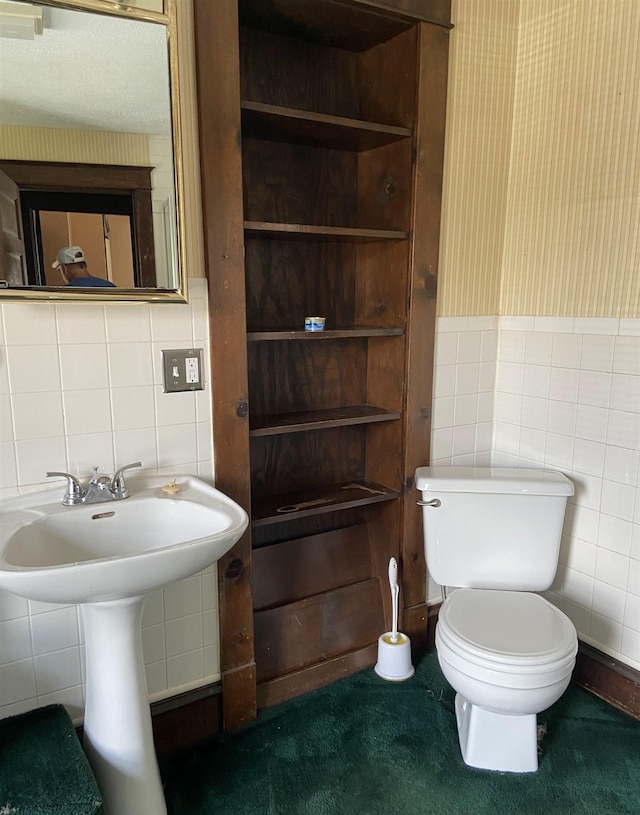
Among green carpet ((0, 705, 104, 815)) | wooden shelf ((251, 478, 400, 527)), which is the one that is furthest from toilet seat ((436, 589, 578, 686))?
green carpet ((0, 705, 104, 815))

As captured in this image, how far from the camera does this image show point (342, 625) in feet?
7.07

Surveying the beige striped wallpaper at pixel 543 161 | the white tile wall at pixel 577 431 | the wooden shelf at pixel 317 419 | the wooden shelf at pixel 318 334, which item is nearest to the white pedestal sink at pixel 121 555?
the wooden shelf at pixel 317 419

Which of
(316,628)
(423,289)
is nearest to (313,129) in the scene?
(423,289)

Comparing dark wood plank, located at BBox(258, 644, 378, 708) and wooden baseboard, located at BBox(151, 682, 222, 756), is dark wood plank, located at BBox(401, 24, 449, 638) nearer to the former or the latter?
dark wood plank, located at BBox(258, 644, 378, 708)

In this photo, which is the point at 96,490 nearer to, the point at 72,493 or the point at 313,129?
the point at 72,493

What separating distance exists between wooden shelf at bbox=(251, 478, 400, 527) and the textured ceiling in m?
1.17

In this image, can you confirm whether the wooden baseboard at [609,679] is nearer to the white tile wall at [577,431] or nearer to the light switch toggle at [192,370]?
the white tile wall at [577,431]

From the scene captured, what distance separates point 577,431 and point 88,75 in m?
1.82

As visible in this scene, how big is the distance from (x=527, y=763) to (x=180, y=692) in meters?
1.05

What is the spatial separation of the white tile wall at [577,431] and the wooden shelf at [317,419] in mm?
251

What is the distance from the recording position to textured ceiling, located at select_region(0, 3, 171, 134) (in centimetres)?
135

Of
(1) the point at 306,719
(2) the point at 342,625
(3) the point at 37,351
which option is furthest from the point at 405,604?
(3) the point at 37,351

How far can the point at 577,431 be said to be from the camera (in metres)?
2.04

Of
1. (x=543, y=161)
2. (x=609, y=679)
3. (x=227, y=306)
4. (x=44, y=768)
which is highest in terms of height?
(x=543, y=161)
